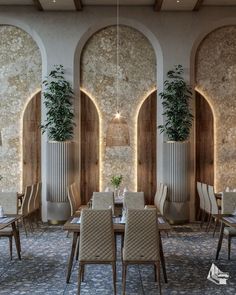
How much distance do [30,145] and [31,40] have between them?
2519 mm

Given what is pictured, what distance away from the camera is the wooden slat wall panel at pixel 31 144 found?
34.7 feet

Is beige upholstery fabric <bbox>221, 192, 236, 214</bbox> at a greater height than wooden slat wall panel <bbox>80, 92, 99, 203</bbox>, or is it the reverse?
wooden slat wall panel <bbox>80, 92, 99, 203</bbox>

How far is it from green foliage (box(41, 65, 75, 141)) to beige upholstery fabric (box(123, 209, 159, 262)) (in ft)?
17.0

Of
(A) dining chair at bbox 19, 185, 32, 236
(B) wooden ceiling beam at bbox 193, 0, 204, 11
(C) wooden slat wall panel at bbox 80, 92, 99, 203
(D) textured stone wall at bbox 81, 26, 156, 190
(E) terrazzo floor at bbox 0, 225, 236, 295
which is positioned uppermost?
(B) wooden ceiling beam at bbox 193, 0, 204, 11

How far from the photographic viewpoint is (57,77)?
10.2 m

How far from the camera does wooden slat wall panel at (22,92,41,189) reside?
34.7 ft

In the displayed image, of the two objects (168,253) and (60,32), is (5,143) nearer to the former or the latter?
(60,32)

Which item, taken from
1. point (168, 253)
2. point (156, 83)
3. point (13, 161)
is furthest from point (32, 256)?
point (156, 83)

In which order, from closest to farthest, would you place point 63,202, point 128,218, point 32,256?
1. point 128,218
2. point 32,256
3. point 63,202

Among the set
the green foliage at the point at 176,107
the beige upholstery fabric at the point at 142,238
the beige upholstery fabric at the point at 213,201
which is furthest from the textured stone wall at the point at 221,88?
the beige upholstery fabric at the point at 142,238

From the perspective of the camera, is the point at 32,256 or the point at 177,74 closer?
the point at 32,256

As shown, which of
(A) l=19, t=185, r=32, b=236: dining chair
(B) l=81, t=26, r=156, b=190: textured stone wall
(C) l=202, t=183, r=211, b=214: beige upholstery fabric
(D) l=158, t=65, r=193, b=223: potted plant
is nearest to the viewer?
(A) l=19, t=185, r=32, b=236: dining chair
